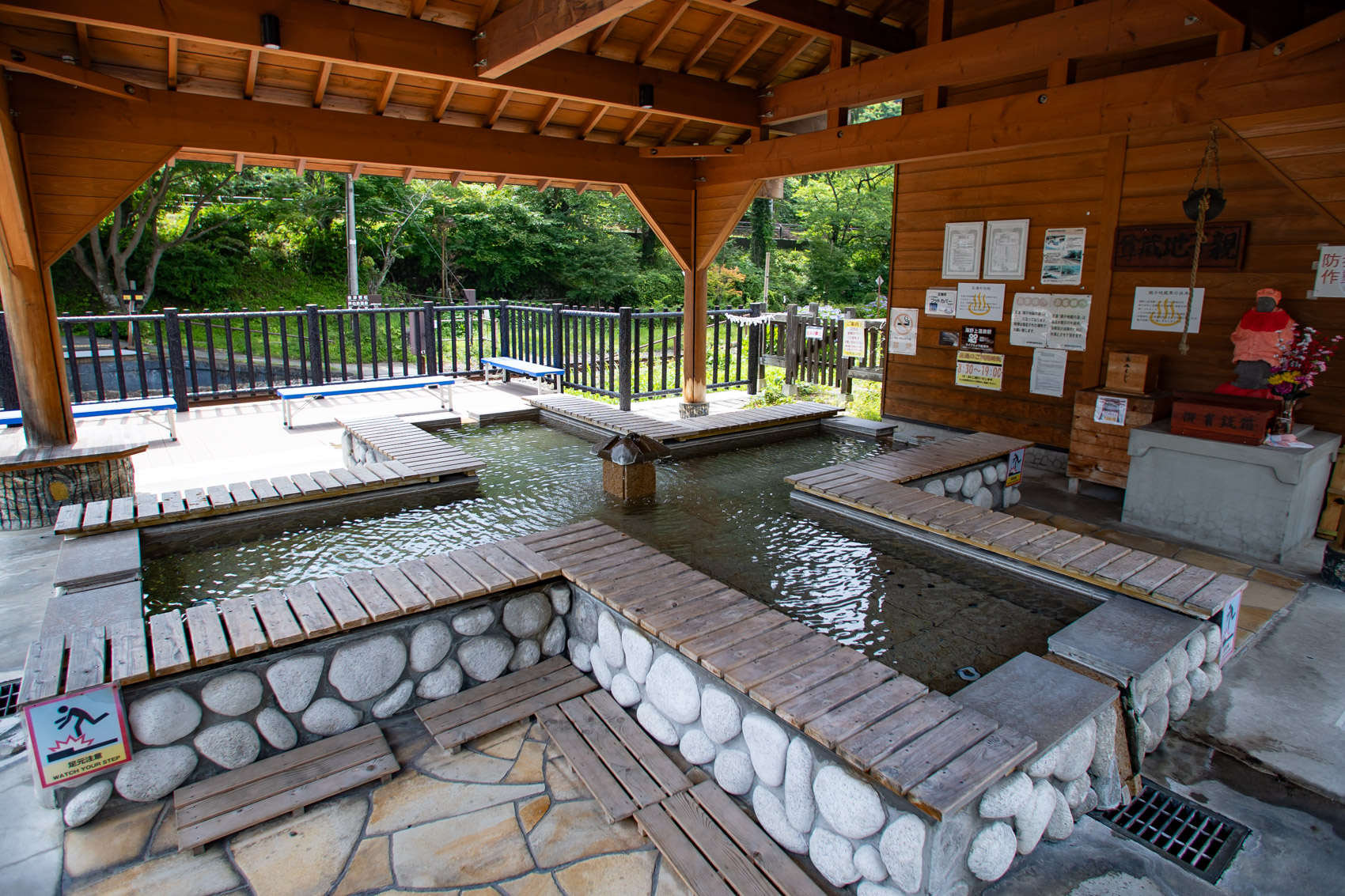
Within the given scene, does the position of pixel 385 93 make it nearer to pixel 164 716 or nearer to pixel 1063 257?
pixel 164 716

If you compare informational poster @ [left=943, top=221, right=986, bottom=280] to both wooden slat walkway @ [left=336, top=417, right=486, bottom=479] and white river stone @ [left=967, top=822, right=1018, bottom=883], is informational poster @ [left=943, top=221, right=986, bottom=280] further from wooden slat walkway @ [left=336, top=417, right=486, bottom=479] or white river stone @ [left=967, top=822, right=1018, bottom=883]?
white river stone @ [left=967, top=822, right=1018, bottom=883]

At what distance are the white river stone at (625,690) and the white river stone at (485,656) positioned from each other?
0.49 m

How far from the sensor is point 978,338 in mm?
6324

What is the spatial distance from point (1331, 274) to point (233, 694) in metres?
6.13

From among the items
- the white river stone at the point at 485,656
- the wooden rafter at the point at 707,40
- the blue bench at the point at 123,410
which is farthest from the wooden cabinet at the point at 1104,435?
the blue bench at the point at 123,410

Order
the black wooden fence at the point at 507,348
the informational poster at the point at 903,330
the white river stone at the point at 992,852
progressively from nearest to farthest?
the white river stone at the point at 992,852 < the informational poster at the point at 903,330 < the black wooden fence at the point at 507,348

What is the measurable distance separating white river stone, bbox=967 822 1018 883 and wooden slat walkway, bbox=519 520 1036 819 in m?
0.20

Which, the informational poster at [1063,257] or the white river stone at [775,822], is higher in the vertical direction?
the informational poster at [1063,257]

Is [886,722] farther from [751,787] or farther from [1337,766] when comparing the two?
[1337,766]

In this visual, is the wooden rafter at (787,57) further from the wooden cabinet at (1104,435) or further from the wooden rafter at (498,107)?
the wooden cabinet at (1104,435)

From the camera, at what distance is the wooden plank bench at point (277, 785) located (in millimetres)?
2266

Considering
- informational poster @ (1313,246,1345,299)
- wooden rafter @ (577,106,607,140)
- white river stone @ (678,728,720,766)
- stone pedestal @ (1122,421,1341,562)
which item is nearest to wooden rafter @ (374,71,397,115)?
wooden rafter @ (577,106,607,140)

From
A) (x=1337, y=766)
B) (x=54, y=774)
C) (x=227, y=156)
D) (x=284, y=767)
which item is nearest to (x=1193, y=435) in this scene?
(x=1337, y=766)

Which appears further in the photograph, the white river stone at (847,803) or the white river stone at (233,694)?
the white river stone at (233,694)
